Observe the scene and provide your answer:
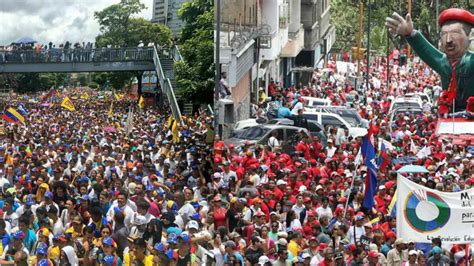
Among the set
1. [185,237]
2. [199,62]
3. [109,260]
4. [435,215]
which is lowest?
[109,260]

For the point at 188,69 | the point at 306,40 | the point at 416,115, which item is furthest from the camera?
the point at 306,40

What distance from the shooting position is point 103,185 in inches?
691

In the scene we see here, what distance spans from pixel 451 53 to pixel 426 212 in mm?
13226

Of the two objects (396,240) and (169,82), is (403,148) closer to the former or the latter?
(396,240)

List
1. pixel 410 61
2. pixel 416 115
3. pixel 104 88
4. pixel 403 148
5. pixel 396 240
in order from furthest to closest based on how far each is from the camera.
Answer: pixel 104 88
pixel 410 61
pixel 416 115
pixel 403 148
pixel 396 240

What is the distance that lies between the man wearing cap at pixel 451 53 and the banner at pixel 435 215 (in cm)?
1133

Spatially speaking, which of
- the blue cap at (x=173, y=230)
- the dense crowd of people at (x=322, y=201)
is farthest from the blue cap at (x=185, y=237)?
the blue cap at (x=173, y=230)

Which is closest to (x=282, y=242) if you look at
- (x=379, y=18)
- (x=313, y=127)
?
(x=313, y=127)

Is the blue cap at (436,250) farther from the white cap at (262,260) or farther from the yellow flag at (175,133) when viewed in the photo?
the yellow flag at (175,133)

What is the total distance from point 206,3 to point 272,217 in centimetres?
2559

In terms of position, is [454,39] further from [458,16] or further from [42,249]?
[42,249]

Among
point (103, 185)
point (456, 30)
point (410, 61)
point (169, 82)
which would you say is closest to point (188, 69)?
point (169, 82)

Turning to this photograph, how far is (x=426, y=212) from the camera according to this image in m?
12.9

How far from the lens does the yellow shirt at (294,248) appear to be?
1326cm
